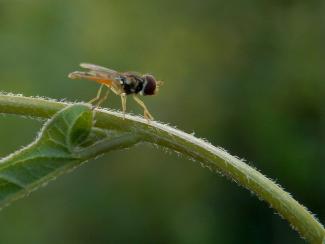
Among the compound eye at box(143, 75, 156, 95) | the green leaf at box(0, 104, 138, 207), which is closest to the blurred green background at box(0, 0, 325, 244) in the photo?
the compound eye at box(143, 75, 156, 95)

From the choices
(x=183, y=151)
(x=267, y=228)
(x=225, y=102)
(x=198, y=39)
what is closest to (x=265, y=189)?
(x=183, y=151)

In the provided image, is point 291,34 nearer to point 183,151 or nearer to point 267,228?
point 267,228

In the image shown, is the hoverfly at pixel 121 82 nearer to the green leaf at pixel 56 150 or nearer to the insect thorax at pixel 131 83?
the insect thorax at pixel 131 83

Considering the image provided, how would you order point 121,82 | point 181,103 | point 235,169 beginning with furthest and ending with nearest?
point 181,103, point 121,82, point 235,169

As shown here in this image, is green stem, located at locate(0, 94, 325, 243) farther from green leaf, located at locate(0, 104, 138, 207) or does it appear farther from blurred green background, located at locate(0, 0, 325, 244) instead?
blurred green background, located at locate(0, 0, 325, 244)

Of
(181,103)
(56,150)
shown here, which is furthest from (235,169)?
(181,103)

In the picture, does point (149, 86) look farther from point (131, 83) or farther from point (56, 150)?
point (56, 150)
